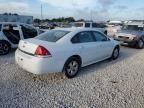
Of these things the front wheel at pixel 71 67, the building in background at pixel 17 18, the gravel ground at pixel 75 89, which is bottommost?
the gravel ground at pixel 75 89

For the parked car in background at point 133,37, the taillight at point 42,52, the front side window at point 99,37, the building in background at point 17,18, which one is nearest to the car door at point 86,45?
the front side window at point 99,37

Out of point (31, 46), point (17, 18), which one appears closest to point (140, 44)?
point (31, 46)

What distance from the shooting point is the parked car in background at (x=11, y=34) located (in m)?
7.89

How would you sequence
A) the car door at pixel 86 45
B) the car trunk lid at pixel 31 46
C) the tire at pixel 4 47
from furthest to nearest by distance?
the tire at pixel 4 47
the car door at pixel 86 45
the car trunk lid at pixel 31 46

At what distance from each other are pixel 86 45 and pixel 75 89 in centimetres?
167

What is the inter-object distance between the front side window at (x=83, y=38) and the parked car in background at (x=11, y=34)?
3.63 metres

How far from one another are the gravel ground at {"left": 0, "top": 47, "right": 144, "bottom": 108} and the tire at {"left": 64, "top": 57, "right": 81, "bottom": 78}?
0.55 ft

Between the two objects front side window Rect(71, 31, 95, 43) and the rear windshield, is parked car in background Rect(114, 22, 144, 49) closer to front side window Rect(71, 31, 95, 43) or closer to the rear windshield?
front side window Rect(71, 31, 95, 43)

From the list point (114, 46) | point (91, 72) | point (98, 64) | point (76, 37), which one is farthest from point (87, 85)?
point (114, 46)

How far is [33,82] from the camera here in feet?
16.6

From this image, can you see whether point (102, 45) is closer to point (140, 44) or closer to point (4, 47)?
point (4, 47)

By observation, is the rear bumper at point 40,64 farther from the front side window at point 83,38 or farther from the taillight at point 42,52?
the front side window at point 83,38

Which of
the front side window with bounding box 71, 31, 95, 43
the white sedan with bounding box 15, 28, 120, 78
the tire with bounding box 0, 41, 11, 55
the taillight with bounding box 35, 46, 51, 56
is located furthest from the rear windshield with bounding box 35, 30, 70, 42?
the tire with bounding box 0, 41, 11, 55

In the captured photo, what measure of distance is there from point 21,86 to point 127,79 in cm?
307
